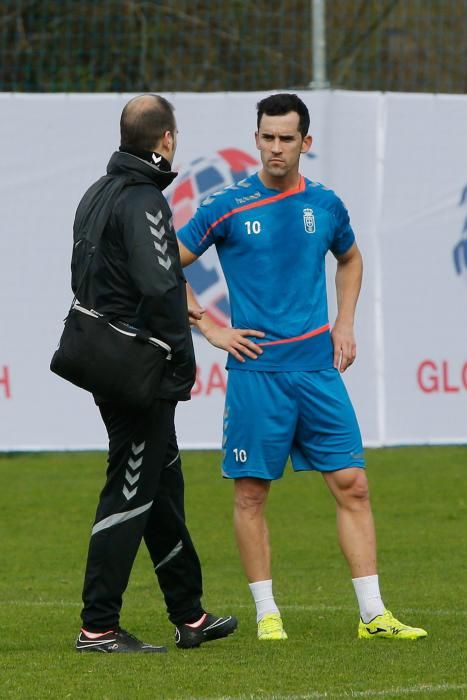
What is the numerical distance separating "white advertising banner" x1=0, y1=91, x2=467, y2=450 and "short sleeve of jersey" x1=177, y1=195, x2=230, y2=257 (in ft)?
16.9

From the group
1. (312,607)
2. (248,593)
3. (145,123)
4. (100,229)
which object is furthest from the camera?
(248,593)

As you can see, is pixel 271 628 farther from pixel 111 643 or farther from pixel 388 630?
pixel 111 643

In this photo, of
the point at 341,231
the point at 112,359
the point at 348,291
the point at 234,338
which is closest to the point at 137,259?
the point at 112,359

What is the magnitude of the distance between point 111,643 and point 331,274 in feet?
19.6

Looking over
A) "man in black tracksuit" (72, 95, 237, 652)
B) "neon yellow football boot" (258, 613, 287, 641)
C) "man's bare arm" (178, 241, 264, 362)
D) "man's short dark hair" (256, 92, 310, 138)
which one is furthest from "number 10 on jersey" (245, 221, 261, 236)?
"neon yellow football boot" (258, 613, 287, 641)

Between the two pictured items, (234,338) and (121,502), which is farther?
(234,338)

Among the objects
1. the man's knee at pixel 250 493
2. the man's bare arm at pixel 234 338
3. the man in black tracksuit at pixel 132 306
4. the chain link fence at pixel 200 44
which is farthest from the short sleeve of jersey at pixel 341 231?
the chain link fence at pixel 200 44

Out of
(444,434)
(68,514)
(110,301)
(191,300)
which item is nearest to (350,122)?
(444,434)

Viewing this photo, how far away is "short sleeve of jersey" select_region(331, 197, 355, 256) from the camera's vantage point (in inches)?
272

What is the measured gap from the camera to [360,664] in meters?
5.96

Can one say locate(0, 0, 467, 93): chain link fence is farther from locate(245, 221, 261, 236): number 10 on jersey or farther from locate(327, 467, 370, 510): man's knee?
locate(327, 467, 370, 510): man's knee

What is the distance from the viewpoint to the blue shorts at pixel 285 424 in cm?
673

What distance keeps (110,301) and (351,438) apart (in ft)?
3.96

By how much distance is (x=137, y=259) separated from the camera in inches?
239
